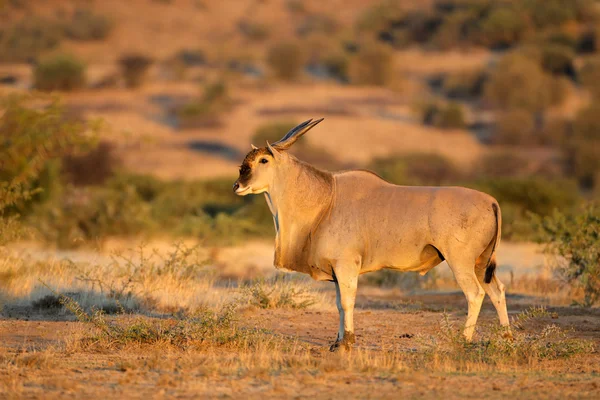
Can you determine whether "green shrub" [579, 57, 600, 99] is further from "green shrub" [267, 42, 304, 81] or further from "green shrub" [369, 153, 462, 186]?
"green shrub" [369, 153, 462, 186]

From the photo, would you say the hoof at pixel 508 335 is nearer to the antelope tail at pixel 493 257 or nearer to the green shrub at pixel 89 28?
the antelope tail at pixel 493 257

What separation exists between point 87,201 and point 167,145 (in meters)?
24.1

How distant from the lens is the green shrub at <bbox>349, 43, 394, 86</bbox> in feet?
208

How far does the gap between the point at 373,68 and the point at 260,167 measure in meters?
54.4

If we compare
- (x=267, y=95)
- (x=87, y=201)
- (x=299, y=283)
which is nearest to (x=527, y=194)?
(x=87, y=201)

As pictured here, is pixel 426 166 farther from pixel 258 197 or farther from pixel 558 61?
pixel 558 61

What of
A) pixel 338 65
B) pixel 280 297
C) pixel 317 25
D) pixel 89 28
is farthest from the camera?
pixel 317 25

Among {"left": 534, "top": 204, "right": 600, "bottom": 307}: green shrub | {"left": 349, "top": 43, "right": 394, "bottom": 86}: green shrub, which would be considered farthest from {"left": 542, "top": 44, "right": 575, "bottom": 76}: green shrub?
{"left": 534, "top": 204, "right": 600, "bottom": 307}: green shrub

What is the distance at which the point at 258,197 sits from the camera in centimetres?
2877

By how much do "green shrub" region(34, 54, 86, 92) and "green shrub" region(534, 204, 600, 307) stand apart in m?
41.1

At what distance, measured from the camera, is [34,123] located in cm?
1636

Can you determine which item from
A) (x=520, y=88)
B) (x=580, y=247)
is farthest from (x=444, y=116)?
(x=580, y=247)

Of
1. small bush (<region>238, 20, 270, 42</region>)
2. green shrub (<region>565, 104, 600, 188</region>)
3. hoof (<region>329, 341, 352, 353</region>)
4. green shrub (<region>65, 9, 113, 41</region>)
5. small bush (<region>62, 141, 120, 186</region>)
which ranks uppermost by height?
small bush (<region>238, 20, 270, 42</region>)

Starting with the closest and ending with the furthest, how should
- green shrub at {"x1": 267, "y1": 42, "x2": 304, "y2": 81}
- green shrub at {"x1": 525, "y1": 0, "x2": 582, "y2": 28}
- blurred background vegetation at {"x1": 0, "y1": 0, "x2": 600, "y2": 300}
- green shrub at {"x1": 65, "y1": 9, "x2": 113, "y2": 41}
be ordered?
blurred background vegetation at {"x1": 0, "y1": 0, "x2": 600, "y2": 300} → green shrub at {"x1": 267, "y1": 42, "x2": 304, "y2": 81} → green shrub at {"x1": 525, "y1": 0, "x2": 582, "y2": 28} → green shrub at {"x1": 65, "y1": 9, "x2": 113, "y2": 41}
